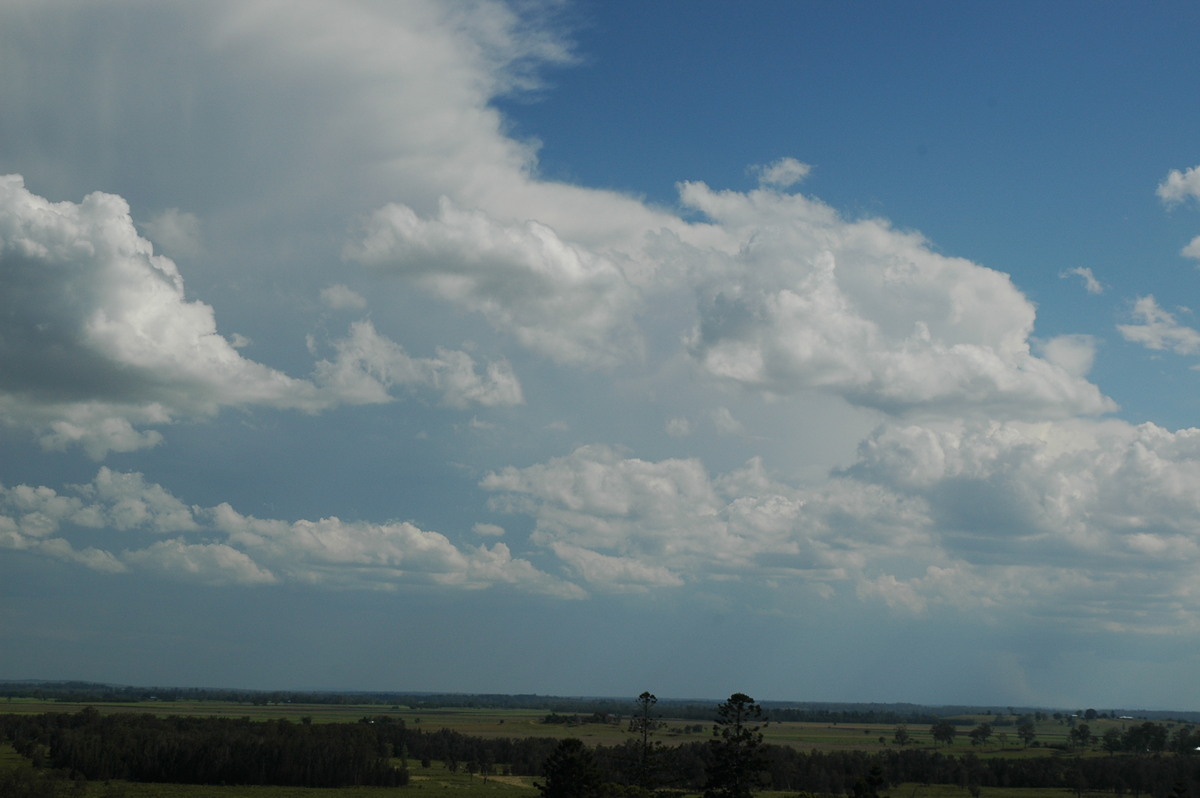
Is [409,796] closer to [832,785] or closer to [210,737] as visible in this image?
[210,737]

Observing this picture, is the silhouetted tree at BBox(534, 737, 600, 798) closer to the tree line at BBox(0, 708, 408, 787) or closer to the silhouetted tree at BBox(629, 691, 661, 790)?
the silhouetted tree at BBox(629, 691, 661, 790)

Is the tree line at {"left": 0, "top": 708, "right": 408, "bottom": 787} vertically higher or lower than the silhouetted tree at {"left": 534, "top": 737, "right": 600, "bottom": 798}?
lower

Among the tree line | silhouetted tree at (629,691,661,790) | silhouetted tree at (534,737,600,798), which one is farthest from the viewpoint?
the tree line

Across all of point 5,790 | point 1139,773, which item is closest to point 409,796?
point 5,790

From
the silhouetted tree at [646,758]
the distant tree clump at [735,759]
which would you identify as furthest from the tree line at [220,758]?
the distant tree clump at [735,759]

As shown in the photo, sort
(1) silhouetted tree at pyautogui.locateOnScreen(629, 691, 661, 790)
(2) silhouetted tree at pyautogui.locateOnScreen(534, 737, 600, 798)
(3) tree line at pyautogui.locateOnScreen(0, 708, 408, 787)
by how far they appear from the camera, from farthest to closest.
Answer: (3) tree line at pyautogui.locateOnScreen(0, 708, 408, 787), (1) silhouetted tree at pyautogui.locateOnScreen(629, 691, 661, 790), (2) silhouetted tree at pyautogui.locateOnScreen(534, 737, 600, 798)

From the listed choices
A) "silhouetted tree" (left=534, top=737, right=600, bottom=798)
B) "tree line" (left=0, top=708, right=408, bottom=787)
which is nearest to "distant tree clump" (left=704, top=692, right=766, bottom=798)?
"silhouetted tree" (left=534, top=737, right=600, bottom=798)

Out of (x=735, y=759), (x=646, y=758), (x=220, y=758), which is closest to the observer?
(x=735, y=759)

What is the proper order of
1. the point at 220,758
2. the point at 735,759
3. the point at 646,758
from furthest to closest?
the point at 220,758
the point at 646,758
the point at 735,759

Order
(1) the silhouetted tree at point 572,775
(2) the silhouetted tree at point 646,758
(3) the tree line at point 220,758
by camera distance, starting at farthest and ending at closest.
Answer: (3) the tree line at point 220,758, (2) the silhouetted tree at point 646,758, (1) the silhouetted tree at point 572,775

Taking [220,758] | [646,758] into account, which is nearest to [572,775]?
[646,758]

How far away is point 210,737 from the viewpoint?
179m

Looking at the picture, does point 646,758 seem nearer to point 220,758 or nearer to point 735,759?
point 735,759

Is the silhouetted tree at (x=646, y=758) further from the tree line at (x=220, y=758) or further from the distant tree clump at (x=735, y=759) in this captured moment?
the tree line at (x=220, y=758)
